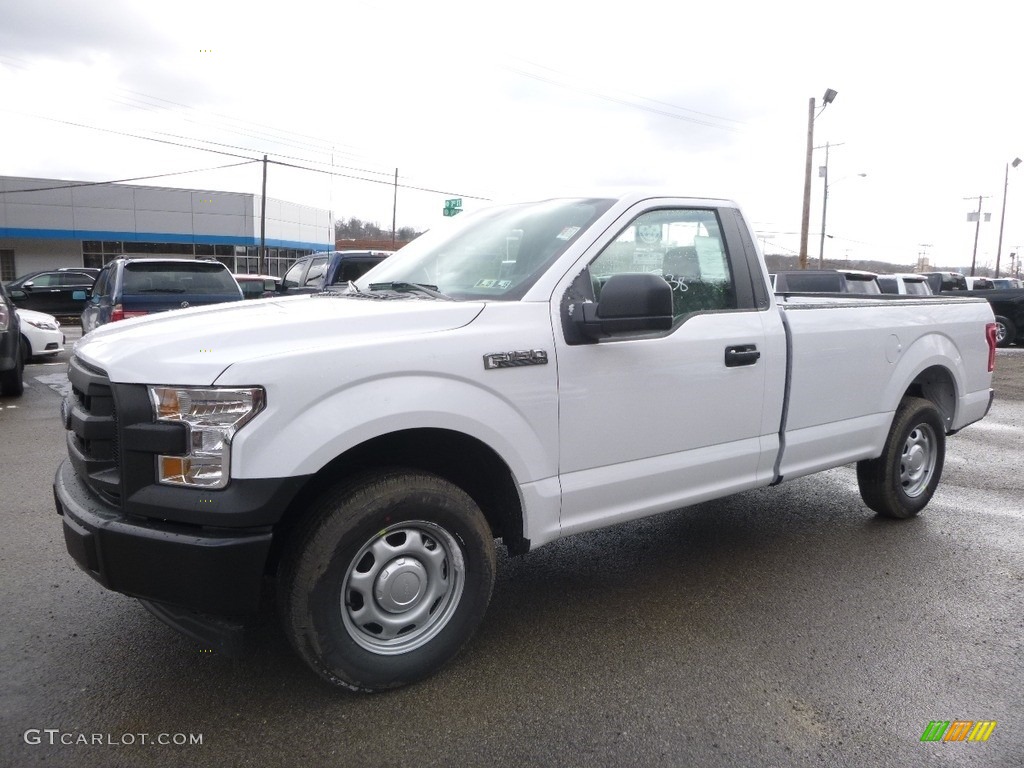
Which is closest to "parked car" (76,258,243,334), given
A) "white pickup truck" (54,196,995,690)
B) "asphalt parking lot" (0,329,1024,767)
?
"asphalt parking lot" (0,329,1024,767)

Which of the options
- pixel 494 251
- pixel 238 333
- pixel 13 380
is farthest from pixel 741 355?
pixel 13 380

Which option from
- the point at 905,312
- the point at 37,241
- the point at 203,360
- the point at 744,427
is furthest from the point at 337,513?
the point at 37,241

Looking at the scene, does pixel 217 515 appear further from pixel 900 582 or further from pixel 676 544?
pixel 900 582

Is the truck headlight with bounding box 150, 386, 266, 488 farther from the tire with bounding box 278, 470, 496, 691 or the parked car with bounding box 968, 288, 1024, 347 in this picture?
the parked car with bounding box 968, 288, 1024, 347

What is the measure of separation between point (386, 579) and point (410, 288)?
4.65ft

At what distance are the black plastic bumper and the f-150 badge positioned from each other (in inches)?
40.4

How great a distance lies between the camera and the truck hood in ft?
8.79

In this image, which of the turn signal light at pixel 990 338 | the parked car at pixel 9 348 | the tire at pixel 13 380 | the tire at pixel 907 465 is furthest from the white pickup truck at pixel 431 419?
the tire at pixel 13 380

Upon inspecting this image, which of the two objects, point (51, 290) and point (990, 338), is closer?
point (990, 338)

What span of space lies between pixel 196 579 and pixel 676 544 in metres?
3.09

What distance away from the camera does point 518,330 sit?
324cm

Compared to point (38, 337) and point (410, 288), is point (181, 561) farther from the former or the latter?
point (38, 337)

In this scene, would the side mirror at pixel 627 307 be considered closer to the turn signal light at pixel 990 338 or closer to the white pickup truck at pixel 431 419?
the white pickup truck at pixel 431 419

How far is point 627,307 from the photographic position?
323cm
